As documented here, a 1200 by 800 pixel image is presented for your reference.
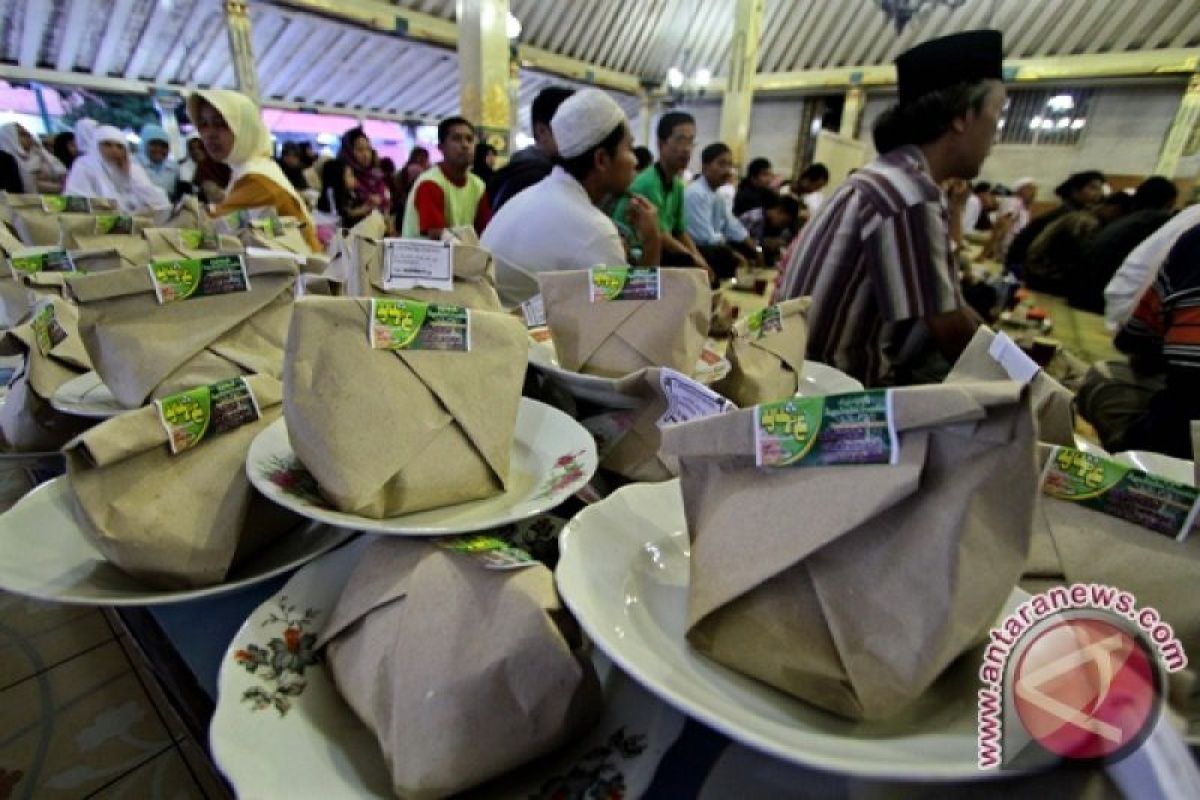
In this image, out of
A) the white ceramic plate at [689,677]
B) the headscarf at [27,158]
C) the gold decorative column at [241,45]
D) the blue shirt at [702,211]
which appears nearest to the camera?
the white ceramic plate at [689,677]

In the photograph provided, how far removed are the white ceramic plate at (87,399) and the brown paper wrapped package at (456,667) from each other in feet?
1.70

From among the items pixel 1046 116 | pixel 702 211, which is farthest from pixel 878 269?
pixel 1046 116

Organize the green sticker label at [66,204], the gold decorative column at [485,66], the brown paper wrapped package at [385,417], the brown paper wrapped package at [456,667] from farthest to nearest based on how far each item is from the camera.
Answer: the gold decorative column at [485,66]
the green sticker label at [66,204]
the brown paper wrapped package at [385,417]
the brown paper wrapped package at [456,667]

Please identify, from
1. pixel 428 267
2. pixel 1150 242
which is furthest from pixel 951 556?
pixel 1150 242

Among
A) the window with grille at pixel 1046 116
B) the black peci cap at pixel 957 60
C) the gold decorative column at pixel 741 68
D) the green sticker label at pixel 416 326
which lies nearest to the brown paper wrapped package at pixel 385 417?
the green sticker label at pixel 416 326

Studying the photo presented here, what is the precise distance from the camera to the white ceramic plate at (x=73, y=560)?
0.50m

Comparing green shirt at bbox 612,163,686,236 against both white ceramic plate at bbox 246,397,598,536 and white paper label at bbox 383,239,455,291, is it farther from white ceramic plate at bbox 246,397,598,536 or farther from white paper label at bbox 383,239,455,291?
white ceramic plate at bbox 246,397,598,536

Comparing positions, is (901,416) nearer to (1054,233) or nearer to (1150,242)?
(1150,242)

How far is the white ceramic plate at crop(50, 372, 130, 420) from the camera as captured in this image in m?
0.73

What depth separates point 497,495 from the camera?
1.93 feet

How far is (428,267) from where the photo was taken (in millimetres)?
851

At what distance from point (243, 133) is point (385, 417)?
1650 millimetres

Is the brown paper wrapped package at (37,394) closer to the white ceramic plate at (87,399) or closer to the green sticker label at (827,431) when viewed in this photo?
the white ceramic plate at (87,399)

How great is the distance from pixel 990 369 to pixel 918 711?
0.41m
